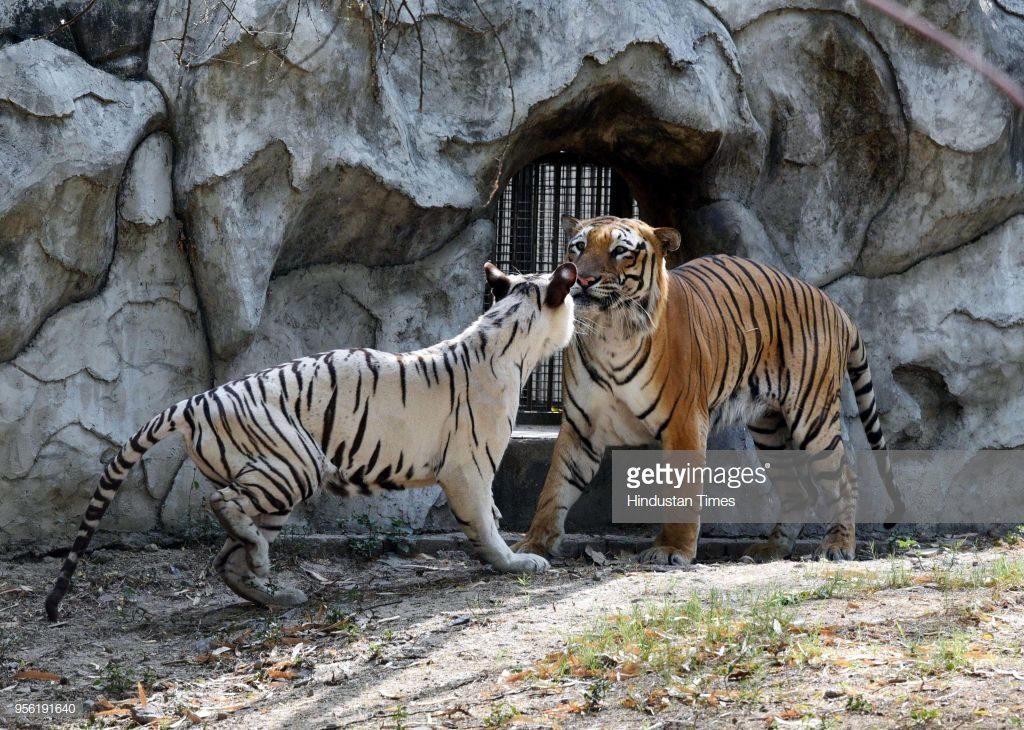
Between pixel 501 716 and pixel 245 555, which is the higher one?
pixel 245 555

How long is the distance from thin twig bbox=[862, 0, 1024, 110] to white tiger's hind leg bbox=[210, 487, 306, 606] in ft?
15.5

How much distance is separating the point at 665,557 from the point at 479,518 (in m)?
1.05

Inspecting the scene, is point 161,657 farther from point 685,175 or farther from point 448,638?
point 685,175

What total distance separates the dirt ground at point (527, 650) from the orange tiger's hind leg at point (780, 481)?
3.81 feet

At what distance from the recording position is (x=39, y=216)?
5.52m

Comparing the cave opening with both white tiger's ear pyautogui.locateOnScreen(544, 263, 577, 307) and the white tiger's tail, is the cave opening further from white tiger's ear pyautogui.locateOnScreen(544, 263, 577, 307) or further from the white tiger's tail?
the white tiger's tail

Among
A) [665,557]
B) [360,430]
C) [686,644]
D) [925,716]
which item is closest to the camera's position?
[925,716]

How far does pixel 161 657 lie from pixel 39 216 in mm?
2183

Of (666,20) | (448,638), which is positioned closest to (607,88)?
(666,20)

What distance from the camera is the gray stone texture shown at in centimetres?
570

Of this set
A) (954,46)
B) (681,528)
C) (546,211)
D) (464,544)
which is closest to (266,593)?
(464,544)

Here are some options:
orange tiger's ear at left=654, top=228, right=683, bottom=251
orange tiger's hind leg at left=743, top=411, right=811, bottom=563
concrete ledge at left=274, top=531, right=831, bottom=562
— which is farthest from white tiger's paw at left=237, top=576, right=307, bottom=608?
orange tiger's hind leg at left=743, top=411, right=811, bottom=563

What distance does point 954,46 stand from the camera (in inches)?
292

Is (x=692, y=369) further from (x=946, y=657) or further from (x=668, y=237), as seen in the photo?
(x=946, y=657)
